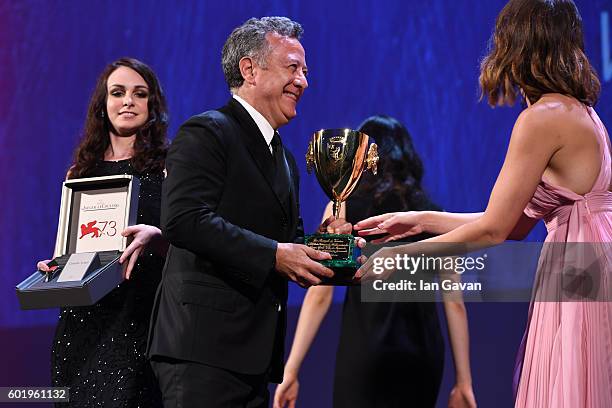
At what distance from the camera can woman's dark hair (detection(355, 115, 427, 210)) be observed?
2.73 meters

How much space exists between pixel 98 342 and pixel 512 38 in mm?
1383

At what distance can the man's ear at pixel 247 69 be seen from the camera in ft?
6.22

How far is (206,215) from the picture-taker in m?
1.62

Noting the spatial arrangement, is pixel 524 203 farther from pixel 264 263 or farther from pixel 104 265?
pixel 104 265

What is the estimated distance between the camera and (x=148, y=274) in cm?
230

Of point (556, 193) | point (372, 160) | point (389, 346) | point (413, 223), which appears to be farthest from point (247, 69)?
point (389, 346)

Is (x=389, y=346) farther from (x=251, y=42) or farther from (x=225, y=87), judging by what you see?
(x=225, y=87)

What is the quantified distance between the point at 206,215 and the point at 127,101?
3.07 feet

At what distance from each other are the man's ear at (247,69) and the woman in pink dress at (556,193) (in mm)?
522

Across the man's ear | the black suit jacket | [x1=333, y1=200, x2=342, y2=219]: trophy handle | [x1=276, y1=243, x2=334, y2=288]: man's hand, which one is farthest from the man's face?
[x1=276, y1=243, x2=334, y2=288]: man's hand

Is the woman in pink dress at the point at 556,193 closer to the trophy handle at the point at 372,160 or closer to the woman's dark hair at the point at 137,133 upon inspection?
the trophy handle at the point at 372,160

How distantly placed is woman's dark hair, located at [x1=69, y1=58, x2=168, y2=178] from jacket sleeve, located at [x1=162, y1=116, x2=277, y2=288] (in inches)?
27.7

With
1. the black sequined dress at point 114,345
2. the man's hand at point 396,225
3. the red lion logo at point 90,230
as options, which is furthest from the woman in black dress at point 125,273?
the man's hand at point 396,225

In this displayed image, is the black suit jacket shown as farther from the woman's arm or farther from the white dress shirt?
the woman's arm
